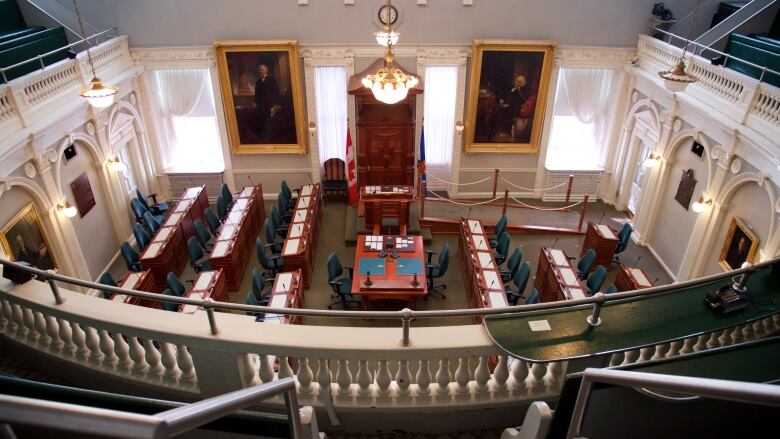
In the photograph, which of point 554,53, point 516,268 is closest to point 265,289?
point 516,268

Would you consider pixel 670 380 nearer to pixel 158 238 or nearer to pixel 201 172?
pixel 158 238

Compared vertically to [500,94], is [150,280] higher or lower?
lower

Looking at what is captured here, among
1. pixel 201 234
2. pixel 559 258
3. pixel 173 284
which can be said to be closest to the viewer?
pixel 173 284

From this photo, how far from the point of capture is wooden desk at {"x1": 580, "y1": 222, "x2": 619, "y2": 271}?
10211 mm

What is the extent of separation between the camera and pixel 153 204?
12.3 meters

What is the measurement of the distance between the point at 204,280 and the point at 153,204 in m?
4.60

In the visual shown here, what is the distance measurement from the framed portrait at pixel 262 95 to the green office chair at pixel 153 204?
6.76 ft

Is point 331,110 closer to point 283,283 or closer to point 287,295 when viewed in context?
point 283,283

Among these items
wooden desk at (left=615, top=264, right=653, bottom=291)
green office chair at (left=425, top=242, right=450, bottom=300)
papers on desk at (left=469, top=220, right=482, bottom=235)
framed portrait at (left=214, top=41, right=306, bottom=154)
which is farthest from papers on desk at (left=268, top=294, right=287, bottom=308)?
wooden desk at (left=615, top=264, right=653, bottom=291)

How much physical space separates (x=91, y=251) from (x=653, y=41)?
12026 millimetres

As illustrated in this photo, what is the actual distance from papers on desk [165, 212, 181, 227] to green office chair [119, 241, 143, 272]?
923 mm

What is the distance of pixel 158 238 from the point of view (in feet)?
32.4

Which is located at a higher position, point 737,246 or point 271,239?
point 737,246

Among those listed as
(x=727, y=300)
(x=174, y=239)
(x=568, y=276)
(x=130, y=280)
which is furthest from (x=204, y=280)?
(x=727, y=300)
